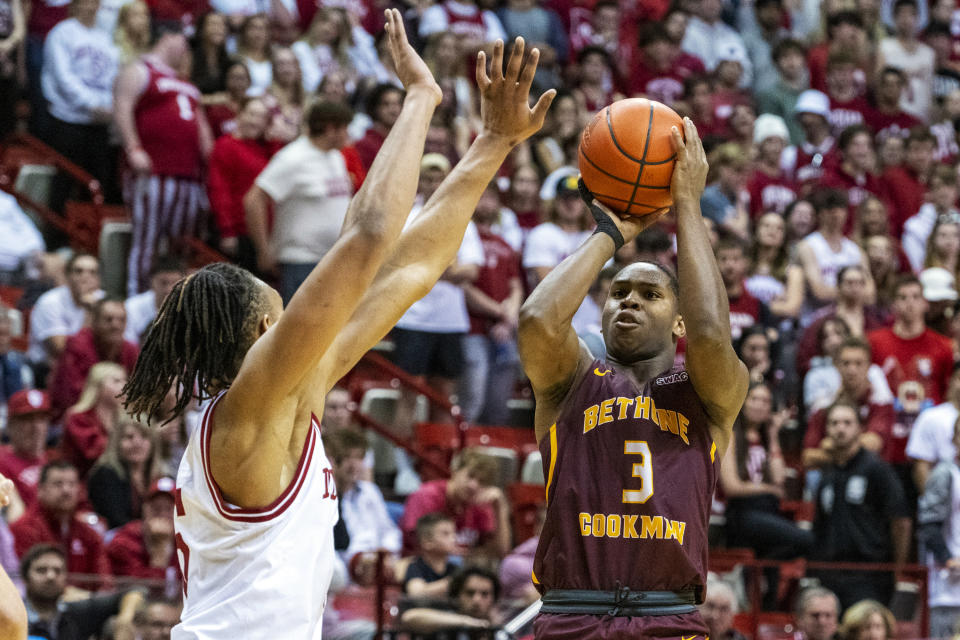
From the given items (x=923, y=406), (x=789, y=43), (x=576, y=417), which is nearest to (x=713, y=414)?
(x=576, y=417)

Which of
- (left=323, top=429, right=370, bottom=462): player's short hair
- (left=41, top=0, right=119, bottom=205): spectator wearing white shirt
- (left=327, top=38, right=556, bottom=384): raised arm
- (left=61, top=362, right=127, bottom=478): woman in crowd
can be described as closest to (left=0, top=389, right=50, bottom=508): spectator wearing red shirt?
(left=61, top=362, right=127, bottom=478): woman in crowd

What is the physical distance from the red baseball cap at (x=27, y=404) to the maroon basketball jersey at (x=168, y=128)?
2.50m

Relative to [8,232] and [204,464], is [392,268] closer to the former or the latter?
[204,464]

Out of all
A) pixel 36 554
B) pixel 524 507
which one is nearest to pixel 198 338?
pixel 36 554

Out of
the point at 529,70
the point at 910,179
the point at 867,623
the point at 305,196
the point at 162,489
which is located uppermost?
the point at 910,179

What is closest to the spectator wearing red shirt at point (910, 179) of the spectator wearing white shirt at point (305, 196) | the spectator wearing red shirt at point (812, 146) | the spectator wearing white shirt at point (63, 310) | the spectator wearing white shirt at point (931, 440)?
the spectator wearing red shirt at point (812, 146)

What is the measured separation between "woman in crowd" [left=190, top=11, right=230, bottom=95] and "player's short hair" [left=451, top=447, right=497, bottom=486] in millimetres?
3985

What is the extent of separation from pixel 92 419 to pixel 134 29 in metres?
3.53

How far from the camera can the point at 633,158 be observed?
4629mm

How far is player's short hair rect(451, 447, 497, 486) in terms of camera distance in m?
9.18

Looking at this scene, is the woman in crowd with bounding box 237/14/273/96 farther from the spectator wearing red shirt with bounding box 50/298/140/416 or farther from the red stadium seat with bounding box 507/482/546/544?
the red stadium seat with bounding box 507/482/546/544

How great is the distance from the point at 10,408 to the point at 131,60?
3.41m

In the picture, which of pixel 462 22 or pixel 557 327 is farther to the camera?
pixel 462 22

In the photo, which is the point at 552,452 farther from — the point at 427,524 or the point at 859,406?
the point at 859,406
